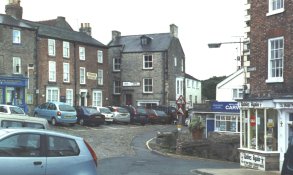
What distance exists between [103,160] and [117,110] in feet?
71.7

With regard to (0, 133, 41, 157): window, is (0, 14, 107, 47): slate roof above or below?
above

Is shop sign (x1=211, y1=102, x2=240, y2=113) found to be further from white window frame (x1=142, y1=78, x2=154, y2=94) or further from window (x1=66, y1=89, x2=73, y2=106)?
white window frame (x1=142, y1=78, x2=154, y2=94)

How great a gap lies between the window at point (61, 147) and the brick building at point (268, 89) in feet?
31.7

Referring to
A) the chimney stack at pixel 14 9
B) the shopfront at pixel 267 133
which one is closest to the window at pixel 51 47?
the chimney stack at pixel 14 9

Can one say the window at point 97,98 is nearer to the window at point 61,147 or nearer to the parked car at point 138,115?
the parked car at point 138,115

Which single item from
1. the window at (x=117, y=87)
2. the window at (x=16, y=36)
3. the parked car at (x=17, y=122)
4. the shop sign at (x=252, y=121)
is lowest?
the shop sign at (x=252, y=121)

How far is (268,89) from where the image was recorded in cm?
1942

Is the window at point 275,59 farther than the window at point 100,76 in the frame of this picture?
No

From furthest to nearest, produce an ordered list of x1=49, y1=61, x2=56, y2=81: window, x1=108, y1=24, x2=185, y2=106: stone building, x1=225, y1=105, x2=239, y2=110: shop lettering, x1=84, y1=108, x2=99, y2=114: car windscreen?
x1=108, y1=24, x2=185, y2=106: stone building
x1=49, y1=61, x2=56, y2=81: window
x1=84, y1=108, x2=99, y2=114: car windscreen
x1=225, y1=105, x2=239, y2=110: shop lettering

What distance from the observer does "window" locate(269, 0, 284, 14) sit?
62.3 ft

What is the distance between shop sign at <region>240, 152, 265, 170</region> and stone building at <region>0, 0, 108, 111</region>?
27557 mm

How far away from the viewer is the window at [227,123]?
30234 mm

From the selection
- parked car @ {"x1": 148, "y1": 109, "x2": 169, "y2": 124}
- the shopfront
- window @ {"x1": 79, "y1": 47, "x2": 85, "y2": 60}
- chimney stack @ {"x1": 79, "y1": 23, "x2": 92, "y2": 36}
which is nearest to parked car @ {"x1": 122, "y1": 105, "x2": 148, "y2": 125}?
parked car @ {"x1": 148, "y1": 109, "x2": 169, "y2": 124}

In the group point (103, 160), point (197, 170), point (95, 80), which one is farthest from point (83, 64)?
point (197, 170)
